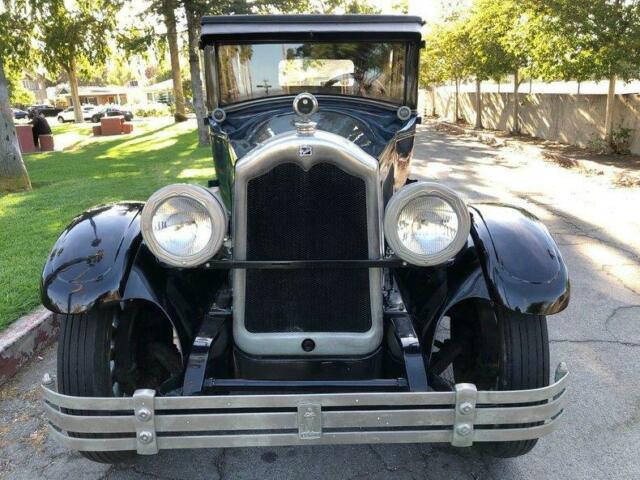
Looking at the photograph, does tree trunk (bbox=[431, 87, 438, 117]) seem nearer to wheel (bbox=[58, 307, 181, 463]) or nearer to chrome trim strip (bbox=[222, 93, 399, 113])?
chrome trim strip (bbox=[222, 93, 399, 113])

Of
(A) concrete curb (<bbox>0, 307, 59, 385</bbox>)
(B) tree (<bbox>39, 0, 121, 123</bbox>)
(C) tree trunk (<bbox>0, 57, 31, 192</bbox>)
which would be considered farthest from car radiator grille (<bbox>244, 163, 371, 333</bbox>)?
(B) tree (<bbox>39, 0, 121, 123</bbox>)

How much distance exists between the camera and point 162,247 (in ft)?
6.82

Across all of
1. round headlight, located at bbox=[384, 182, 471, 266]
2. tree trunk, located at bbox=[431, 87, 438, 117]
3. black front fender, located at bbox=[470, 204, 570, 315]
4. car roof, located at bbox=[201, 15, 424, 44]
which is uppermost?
car roof, located at bbox=[201, 15, 424, 44]

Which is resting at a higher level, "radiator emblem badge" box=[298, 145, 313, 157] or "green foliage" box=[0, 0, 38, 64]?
"green foliage" box=[0, 0, 38, 64]

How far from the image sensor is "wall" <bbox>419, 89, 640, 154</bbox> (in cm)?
1120

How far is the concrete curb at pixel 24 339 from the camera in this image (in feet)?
10.7

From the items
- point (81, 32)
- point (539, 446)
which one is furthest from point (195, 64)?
point (539, 446)

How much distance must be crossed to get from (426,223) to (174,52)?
65.3 ft

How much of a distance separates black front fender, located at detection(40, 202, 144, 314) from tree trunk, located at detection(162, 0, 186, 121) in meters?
12.3

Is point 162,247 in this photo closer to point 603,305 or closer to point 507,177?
point 603,305

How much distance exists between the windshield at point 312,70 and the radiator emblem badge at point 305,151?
4.48ft

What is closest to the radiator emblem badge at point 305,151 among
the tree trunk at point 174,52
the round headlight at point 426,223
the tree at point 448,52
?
the round headlight at point 426,223

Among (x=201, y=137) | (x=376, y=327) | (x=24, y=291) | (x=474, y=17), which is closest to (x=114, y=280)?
(x=376, y=327)

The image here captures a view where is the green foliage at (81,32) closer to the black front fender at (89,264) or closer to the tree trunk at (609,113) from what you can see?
the tree trunk at (609,113)
